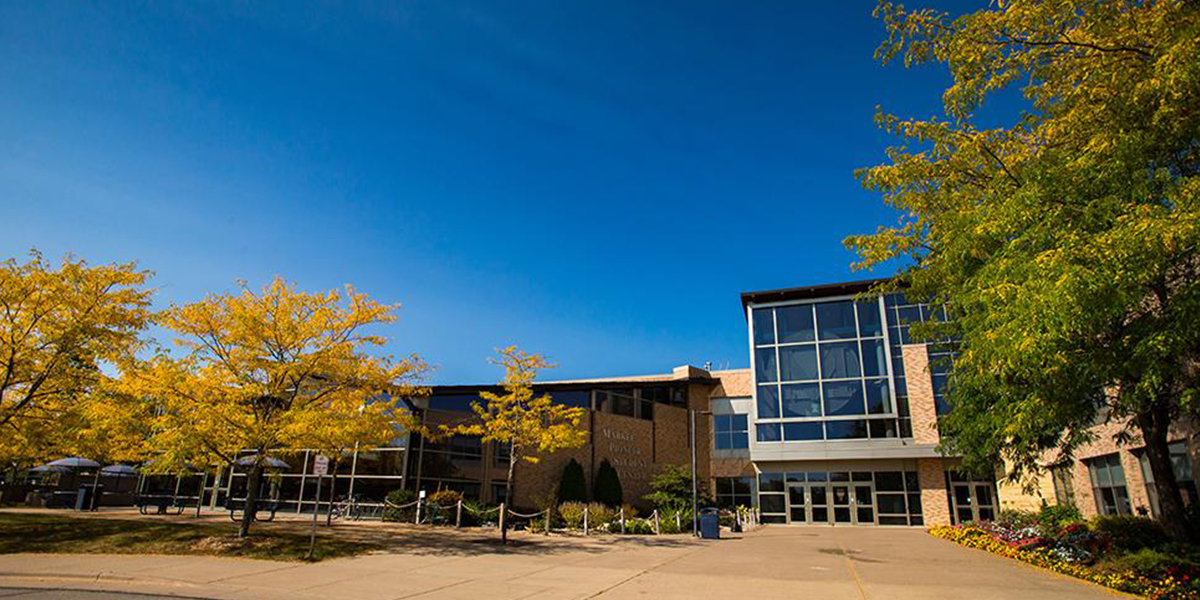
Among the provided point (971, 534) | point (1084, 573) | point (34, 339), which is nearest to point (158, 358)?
point (34, 339)

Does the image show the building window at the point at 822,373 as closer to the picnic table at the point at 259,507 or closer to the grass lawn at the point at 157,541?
the picnic table at the point at 259,507

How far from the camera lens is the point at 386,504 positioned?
28125 millimetres

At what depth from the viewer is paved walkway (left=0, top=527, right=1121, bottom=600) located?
1048 cm

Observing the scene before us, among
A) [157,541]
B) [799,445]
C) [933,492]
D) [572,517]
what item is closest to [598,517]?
[572,517]

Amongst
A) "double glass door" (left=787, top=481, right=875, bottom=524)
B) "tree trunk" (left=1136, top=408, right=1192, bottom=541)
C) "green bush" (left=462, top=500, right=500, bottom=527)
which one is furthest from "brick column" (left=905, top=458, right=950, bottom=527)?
"green bush" (left=462, top=500, right=500, bottom=527)

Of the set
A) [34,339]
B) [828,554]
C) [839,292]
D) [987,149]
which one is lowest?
[828,554]

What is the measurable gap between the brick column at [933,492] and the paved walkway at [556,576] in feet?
56.2

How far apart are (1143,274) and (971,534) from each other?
60.8 ft

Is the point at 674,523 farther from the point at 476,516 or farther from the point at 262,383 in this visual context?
the point at 262,383

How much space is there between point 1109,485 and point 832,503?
15750 millimetres

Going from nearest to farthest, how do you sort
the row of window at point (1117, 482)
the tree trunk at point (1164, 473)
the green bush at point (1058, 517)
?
1. the tree trunk at point (1164, 473)
2. the row of window at point (1117, 482)
3. the green bush at point (1058, 517)

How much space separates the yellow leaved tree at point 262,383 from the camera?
1586 centimetres

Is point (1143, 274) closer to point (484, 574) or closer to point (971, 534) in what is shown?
point (484, 574)

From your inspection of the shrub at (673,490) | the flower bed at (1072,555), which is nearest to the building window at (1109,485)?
the flower bed at (1072,555)
